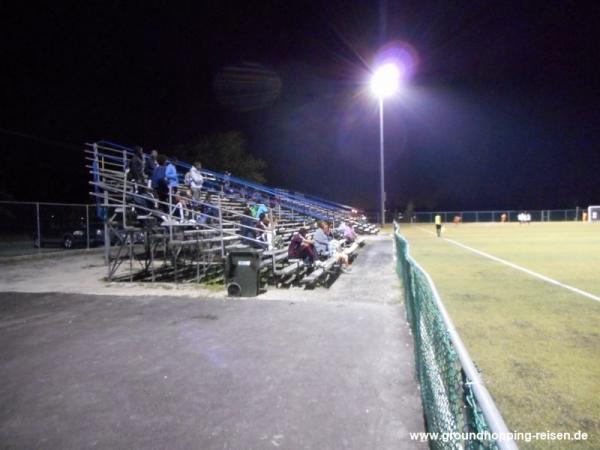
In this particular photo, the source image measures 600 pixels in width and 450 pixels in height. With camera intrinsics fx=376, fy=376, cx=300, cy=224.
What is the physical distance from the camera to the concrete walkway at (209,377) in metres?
3.38

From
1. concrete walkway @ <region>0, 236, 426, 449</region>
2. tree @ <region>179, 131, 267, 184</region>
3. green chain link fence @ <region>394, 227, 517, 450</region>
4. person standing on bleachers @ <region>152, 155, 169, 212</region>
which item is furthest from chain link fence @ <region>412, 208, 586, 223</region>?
green chain link fence @ <region>394, 227, 517, 450</region>

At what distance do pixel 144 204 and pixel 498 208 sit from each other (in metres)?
77.4

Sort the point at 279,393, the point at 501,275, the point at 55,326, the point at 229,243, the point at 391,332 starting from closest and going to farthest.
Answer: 1. the point at 279,393
2. the point at 391,332
3. the point at 55,326
4. the point at 501,275
5. the point at 229,243

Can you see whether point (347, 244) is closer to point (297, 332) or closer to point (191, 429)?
point (297, 332)

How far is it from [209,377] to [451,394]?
298cm

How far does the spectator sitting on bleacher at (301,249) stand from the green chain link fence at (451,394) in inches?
Answer: 280

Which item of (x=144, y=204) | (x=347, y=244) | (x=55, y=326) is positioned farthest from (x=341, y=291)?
(x=347, y=244)

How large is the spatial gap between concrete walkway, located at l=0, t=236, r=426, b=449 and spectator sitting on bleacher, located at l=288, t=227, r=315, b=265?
343 cm

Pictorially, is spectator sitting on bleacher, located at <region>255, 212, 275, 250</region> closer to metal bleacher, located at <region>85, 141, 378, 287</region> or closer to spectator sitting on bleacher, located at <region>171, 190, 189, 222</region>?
metal bleacher, located at <region>85, 141, 378, 287</region>

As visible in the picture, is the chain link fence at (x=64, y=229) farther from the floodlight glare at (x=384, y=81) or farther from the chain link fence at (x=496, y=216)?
the chain link fence at (x=496, y=216)

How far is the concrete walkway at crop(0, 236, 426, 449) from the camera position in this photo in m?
3.38

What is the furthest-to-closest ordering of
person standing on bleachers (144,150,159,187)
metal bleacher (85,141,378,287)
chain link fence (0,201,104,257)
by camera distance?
1. chain link fence (0,201,104,257)
2. person standing on bleachers (144,150,159,187)
3. metal bleacher (85,141,378,287)

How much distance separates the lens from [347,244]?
754 inches

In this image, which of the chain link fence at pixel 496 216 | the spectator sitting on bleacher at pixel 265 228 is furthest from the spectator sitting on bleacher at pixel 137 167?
the chain link fence at pixel 496 216
